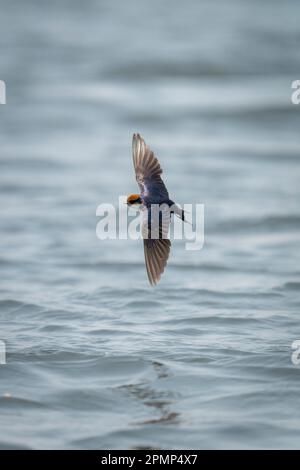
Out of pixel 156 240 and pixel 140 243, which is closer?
pixel 156 240

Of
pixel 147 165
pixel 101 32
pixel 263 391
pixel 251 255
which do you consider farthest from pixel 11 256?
pixel 101 32

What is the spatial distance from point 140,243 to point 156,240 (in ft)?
14.4

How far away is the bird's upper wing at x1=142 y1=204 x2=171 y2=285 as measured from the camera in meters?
5.52

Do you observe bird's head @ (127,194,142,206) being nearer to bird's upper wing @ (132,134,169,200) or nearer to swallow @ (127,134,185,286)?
swallow @ (127,134,185,286)

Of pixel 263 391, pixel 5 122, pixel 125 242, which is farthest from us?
pixel 5 122

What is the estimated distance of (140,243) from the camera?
32.8 feet

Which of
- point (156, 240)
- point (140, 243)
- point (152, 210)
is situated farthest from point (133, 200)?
point (140, 243)

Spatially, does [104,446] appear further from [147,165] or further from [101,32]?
[101,32]

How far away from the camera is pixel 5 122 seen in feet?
48.7

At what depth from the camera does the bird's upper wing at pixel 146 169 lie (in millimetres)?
5844

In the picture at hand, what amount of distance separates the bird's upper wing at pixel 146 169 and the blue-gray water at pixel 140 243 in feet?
3.54

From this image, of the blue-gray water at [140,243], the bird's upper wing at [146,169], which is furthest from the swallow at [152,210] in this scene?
the blue-gray water at [140,243]

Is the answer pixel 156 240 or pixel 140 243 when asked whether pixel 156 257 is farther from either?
pixel 140 243
